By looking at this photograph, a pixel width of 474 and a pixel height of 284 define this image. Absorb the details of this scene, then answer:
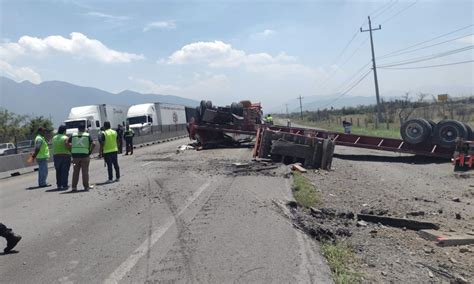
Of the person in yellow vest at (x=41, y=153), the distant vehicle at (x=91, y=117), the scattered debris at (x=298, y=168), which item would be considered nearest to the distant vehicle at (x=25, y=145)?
the distant vehicle at (x=91, y=117)

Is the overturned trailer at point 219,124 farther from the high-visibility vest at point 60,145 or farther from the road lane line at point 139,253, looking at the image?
the road lane line at point 139,253

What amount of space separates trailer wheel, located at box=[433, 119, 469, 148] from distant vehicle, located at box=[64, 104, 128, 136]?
2412 cm

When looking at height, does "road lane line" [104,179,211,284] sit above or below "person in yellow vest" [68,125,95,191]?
below

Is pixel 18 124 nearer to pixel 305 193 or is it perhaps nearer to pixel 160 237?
pixel 305 193

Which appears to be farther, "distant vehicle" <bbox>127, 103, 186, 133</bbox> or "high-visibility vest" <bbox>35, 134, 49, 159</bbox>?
"distant vehicle" <bbox>127, 103, 186, 133</bbox>

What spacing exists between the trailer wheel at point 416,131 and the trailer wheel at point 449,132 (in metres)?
0.33

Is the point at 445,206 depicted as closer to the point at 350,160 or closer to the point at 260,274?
the point at 260,274

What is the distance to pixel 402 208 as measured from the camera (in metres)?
9.28

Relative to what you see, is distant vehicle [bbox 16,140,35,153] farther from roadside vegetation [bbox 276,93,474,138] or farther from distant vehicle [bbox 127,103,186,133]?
roadside vegetation [bbox 276,93,474,138]

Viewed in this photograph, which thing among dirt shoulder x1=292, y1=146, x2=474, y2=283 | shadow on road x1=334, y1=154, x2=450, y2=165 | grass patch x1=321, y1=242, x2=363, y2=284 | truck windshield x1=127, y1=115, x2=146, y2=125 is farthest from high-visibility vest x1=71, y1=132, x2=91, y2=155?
truck windshield x1=127, y1=115, x2=146, y2=125

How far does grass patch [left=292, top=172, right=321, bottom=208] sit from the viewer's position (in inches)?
371

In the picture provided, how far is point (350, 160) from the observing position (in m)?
20.5

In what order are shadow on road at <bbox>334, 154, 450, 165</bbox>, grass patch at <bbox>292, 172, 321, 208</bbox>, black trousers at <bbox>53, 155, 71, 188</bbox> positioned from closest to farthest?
grass patch at <bbox>292, 172, 321, 208</bbox>
black trousers at <bbox>53, 155, 71, 188</bbox>
shadow on road at <bbox>334, 154, 450, 165</bbox>

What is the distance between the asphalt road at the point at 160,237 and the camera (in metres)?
5.27
